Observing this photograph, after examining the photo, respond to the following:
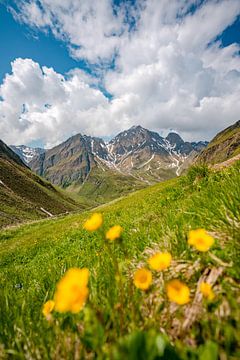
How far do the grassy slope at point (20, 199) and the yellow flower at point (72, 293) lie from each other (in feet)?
304

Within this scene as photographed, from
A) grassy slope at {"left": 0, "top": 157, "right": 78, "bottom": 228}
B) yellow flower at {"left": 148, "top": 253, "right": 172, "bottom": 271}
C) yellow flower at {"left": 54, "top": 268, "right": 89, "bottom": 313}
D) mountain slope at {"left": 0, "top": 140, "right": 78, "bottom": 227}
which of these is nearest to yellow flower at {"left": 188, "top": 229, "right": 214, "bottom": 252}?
yellow flower at {"left": 148, "top": 253, "right": 172, "bottom": 271}

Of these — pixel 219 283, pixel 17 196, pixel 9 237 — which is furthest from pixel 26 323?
pixel 17 196

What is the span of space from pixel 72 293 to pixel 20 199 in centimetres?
12972

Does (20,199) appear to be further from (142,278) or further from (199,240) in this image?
(199,240)

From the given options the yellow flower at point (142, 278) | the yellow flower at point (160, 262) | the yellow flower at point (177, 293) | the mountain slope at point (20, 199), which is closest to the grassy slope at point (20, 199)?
the mountain slope at point (20, 199)

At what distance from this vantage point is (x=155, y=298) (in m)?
2.76

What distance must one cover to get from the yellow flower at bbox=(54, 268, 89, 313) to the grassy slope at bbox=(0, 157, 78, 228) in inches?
3653

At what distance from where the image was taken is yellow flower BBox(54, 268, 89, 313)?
1625 millimetres

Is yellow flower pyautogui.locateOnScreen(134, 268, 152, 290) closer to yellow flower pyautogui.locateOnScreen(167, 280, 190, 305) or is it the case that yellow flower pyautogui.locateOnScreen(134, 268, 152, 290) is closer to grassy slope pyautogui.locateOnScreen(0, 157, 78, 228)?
yellow flower pyautogui.locateOnScreen(167, 280, 190, 305)

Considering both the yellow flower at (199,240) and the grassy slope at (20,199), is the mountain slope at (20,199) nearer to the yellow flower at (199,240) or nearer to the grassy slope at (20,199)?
the grassy slope at (20,199)

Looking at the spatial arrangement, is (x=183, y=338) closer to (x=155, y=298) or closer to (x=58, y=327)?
(x=155, y=298)

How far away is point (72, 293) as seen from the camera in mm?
1677

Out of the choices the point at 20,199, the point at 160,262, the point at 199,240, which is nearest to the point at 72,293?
the point at 160,262

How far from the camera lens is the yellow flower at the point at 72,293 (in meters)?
1.63
